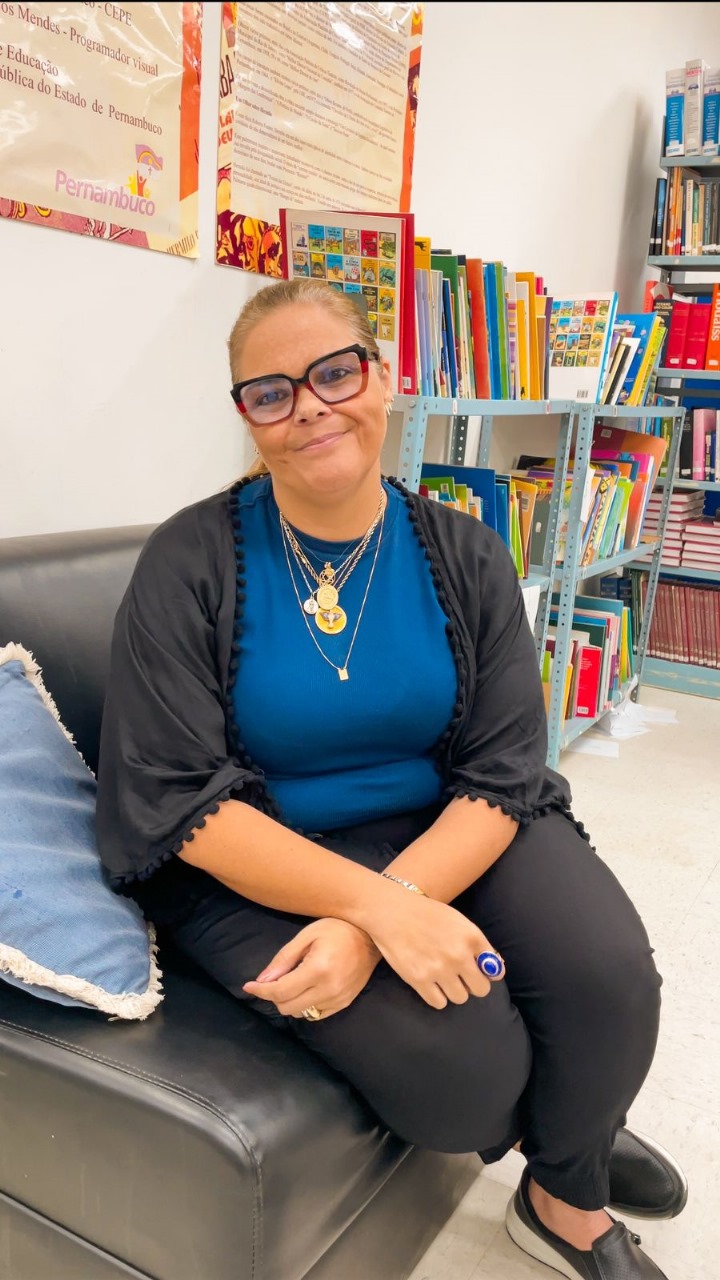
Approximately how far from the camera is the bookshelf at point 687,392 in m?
3.49

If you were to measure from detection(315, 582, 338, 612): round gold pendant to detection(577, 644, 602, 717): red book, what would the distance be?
1783mm

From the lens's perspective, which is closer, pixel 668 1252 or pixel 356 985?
pixel 356 985

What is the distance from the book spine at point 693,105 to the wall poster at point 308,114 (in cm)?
174

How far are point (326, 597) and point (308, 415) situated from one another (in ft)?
0.74

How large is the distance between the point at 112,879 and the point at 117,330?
0.95 metres

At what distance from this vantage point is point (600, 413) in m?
2.57

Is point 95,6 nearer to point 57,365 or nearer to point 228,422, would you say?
point 57,365

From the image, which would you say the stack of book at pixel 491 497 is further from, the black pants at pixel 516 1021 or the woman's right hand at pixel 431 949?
the woman's right hand at pixel 431 949

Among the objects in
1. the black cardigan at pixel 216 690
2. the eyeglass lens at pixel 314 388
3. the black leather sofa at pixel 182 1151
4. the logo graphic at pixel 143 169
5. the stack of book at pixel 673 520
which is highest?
the logo graphic at pixel 143 169

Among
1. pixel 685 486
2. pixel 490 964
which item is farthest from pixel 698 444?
pixel 490 964

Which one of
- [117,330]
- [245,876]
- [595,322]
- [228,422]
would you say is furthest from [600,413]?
[245,876]

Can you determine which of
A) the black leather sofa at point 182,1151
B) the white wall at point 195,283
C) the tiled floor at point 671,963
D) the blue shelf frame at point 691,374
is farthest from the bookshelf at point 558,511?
the black leather sofa at point 182,1151

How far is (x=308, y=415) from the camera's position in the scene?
3.60 ft

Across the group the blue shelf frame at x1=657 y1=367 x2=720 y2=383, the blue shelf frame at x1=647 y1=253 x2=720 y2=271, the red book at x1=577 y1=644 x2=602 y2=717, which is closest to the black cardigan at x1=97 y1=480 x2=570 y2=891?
the red book at x1=577 y1=644 x2=602 y2=717
